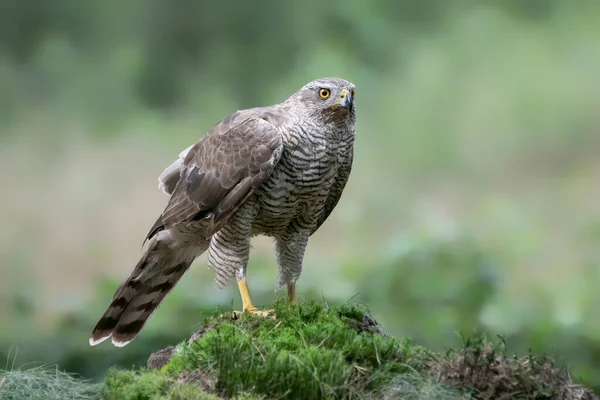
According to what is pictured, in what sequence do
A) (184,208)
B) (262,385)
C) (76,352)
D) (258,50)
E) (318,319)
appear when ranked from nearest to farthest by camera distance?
(262,385) → (318,319) → (184,208) → (76,352) → (258,50)

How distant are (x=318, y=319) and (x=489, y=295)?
2.32 m

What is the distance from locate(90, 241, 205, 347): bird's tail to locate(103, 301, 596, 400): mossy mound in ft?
3.80

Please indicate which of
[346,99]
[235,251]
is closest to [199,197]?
[235,251]

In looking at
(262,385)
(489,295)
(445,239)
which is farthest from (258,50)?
(262,385)

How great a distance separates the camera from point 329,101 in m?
4.07

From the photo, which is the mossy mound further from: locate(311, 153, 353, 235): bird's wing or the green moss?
locate(311, 153, 353, 235): bird's wing

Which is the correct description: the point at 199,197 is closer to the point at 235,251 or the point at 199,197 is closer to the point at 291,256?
the point at 235,251

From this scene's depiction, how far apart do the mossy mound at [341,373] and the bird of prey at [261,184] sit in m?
0.70

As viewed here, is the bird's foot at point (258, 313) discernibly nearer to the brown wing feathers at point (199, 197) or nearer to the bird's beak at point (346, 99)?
the brown wing feathers at point (199, 197)

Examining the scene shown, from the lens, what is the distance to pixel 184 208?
429 cm

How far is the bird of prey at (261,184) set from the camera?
4.08 m

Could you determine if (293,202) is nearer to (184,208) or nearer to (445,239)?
(184,208)

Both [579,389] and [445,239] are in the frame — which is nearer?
[579,389]

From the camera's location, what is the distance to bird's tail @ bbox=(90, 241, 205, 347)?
465 centimetres
